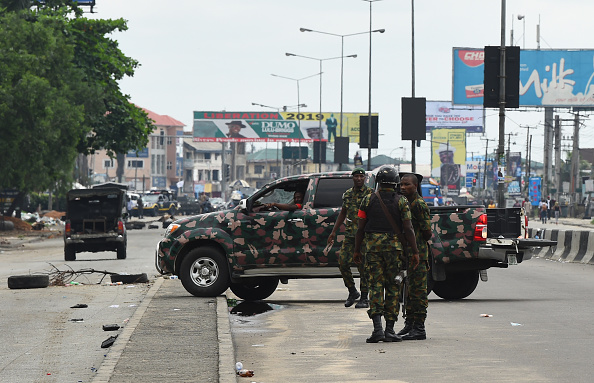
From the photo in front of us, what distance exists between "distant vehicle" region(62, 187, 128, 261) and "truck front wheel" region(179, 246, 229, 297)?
14.6 m

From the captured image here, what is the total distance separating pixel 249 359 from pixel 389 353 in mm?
1338

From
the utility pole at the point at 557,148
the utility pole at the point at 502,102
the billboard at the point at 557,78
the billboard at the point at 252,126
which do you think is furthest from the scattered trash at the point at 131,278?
the billboard at the point at 252,126

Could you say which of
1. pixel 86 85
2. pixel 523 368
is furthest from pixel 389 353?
pixel 86 85

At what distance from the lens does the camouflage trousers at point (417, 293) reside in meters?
11.1

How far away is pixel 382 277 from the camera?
427 inches

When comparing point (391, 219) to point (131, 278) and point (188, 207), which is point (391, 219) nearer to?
point (131, 278)

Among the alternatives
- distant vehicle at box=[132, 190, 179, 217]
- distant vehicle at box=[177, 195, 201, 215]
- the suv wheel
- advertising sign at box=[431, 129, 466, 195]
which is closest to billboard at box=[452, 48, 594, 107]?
distant vehicle at box=[132, 190, 179, 217]

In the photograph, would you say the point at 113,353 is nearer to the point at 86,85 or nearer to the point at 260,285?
the point at 260,285

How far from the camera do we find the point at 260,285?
17047 mm

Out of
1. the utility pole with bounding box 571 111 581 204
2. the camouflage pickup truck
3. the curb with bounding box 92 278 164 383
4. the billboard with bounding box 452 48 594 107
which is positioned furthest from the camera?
the utility pole with bounding box 571 111 581 204

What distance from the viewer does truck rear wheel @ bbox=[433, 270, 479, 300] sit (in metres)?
16.4

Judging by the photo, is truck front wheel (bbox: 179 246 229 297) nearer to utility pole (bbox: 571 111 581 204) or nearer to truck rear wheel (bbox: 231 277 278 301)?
truck rear wheel (bbox: 231 277 278 301)

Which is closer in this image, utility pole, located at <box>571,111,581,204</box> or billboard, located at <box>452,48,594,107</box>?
billboard, located at <box>452,48,594,107</box>

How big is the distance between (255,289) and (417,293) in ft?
20.3
